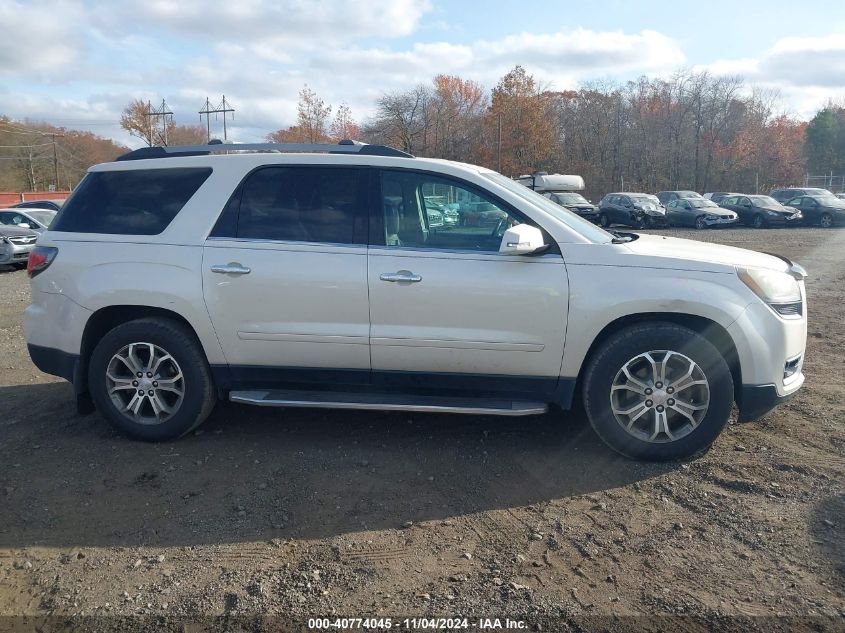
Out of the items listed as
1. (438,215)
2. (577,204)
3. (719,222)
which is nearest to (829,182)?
(719,222)

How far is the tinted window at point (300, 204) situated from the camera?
420cm

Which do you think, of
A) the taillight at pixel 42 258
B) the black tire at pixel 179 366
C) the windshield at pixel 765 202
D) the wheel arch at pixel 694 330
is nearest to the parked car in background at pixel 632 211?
the windshield at pixel 765 202

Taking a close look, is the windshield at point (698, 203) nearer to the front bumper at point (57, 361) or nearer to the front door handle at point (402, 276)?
the front door handle at point (402, 276)

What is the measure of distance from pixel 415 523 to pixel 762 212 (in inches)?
1151

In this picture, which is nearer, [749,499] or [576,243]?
[749,499]

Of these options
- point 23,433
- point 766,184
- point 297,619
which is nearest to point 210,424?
point 23,433

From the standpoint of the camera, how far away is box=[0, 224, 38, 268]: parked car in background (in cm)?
1527

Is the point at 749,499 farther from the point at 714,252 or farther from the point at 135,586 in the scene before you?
the point at 135,586

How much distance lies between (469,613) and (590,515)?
3.53 ft

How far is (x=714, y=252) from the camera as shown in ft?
13.9

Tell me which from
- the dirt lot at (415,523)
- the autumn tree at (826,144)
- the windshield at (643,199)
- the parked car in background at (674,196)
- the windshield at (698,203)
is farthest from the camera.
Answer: the autumn tree at (826,144)

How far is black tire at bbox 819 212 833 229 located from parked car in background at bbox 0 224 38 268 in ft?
95.9

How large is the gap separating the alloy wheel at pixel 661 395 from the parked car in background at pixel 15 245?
15.3 metres

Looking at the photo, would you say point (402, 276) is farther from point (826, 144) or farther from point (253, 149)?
point (826, 144)
